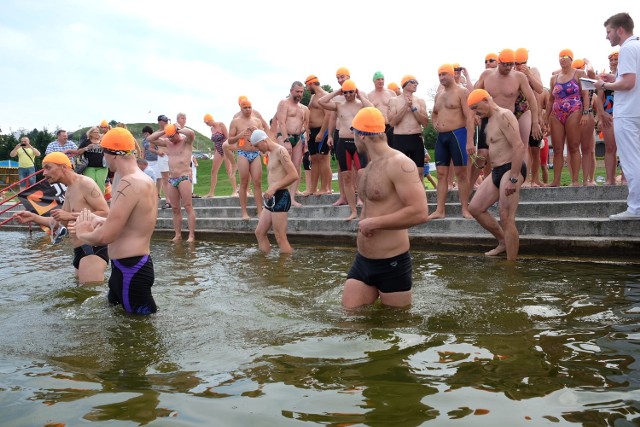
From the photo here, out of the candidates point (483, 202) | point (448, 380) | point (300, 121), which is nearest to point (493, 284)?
point (483, 202)

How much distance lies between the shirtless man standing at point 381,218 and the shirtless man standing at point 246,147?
254 inches

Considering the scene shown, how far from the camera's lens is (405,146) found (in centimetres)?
974

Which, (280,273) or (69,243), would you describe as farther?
(69,243)

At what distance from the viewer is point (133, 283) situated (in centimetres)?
478

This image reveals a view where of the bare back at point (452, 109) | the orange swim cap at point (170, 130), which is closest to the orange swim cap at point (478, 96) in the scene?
the bare back at point (452, 109)

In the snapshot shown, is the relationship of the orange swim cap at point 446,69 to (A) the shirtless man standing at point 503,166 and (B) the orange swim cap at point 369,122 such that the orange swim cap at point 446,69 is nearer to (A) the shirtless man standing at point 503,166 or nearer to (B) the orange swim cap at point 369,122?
(A) the shirtless man standing at point 503,166

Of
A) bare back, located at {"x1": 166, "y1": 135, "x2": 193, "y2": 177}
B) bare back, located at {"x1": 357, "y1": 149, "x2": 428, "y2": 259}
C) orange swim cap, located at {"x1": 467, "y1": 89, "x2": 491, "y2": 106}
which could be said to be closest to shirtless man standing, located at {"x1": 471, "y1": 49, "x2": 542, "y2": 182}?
orange swim cap, located at {"x1": 467, "y1": 89, "x2": 491, "y2": 106}

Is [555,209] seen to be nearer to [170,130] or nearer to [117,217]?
[117,217]

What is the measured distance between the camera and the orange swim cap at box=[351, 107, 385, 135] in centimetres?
473

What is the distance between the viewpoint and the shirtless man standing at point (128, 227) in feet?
15.2

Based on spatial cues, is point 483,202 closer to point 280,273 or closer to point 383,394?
point 280,273

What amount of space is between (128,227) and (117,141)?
0.72 meters

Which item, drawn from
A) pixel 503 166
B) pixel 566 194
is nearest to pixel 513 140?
pixel 503 166

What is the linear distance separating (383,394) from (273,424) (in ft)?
2.06
